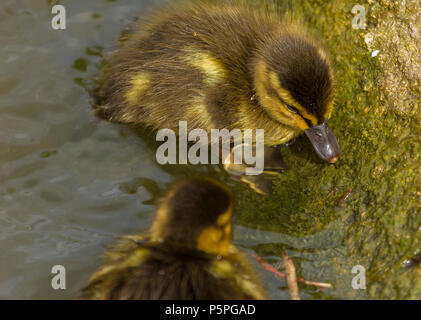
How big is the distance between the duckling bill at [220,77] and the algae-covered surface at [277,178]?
0.13 meters

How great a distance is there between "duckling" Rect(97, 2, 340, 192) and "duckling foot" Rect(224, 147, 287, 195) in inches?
1.5

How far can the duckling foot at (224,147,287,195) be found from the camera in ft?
7.97

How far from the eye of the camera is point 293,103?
7.44 ft

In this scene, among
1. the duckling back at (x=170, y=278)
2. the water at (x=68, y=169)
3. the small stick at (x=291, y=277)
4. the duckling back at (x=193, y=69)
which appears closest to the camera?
the duckling back at (x=170, y=278)

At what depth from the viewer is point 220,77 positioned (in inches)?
93.4

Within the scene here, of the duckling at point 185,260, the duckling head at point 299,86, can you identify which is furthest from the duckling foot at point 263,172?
the duckling at point 185,260

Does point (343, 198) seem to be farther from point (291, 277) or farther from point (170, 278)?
point (170, 278)

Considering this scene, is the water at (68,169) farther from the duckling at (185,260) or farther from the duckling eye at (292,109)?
the duckling eye at (292,109)

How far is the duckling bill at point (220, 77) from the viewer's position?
7.48 feet

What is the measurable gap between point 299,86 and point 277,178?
44 centimetres

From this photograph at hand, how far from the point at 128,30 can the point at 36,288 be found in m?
1.27

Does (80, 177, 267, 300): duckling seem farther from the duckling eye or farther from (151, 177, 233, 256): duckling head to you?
the duckling eye
